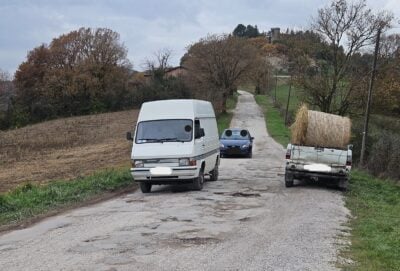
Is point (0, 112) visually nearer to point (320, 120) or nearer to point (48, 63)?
point (48, 63)

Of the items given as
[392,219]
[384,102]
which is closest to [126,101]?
[384,102]

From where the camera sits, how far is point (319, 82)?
145 feet

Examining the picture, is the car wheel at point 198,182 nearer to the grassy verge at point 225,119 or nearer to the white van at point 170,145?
the white van at point 170,145

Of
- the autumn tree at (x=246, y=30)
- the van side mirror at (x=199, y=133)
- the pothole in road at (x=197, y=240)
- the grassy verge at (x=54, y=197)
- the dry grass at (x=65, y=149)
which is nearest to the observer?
the pothole in road at (x=197, y=240)

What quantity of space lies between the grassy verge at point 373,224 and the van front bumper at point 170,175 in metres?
4.24

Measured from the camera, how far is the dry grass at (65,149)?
85.8 feet

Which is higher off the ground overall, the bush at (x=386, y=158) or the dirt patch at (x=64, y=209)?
the bush at (x=386, y=158)

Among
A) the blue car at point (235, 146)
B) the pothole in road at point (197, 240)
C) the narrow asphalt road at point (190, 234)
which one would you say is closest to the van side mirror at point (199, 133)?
the narrow asphalt road at point (190, 234)

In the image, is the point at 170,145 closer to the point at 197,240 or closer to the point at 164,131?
the point at 164,131

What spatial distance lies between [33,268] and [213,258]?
96.3 inches

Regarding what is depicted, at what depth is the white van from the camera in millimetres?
14469

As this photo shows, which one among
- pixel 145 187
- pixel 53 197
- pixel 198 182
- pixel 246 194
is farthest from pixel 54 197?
pixel 246 194

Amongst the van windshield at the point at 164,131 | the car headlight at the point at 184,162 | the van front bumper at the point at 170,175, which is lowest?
the van front bumper at the point at 170,175

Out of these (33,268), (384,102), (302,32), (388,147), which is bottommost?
(33,268)
